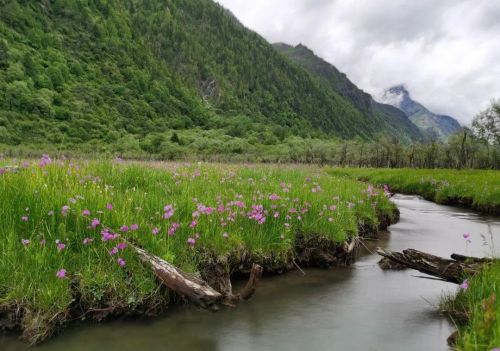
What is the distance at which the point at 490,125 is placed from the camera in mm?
81250

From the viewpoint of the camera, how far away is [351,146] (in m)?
A: 144

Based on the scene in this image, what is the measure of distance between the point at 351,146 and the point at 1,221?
472ft

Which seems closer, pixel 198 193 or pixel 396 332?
pixel 396 332

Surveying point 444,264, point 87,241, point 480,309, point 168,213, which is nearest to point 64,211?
point 87,241

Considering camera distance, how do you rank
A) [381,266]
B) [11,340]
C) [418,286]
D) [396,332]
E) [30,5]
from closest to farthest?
[11,340] < [396,332] < [418,286] < [381,266] < [30,5]

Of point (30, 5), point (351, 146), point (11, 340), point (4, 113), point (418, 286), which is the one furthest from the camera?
point (30, 5)

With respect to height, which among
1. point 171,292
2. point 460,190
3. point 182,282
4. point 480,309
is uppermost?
point 460,190

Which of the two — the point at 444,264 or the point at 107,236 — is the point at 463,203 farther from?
the point at 107,236

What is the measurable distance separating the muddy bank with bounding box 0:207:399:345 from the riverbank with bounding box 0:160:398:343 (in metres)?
0.02

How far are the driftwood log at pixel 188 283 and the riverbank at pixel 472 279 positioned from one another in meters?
2.53

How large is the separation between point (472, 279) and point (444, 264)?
3.85 feet

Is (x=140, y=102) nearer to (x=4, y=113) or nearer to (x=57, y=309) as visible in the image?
(x=4, y=113)

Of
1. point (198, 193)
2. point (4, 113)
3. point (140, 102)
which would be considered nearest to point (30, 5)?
point (140, 102)

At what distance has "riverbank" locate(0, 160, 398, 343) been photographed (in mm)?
5016
